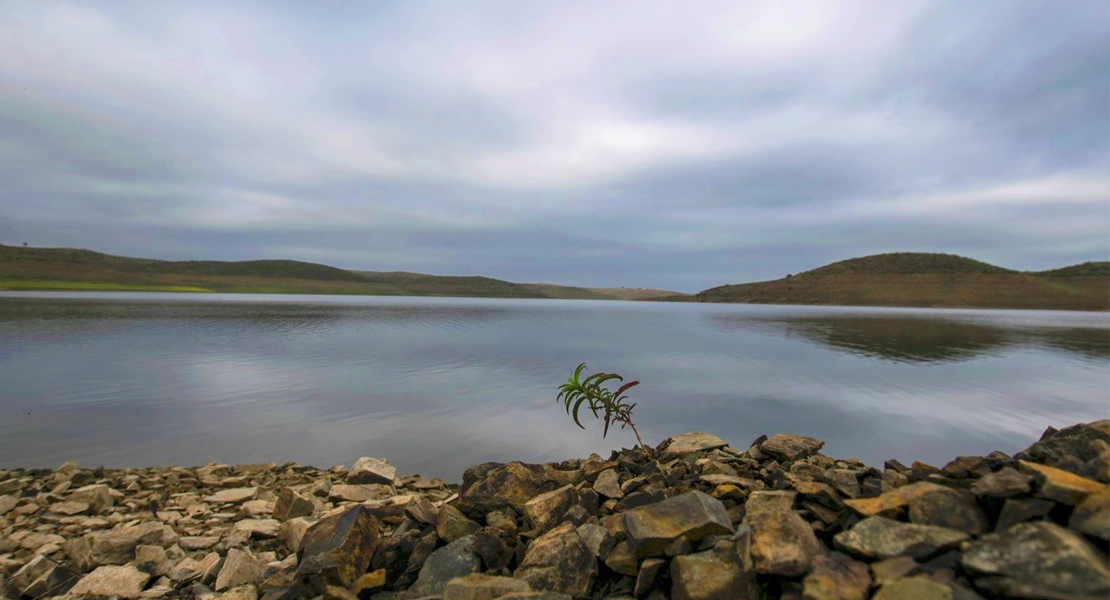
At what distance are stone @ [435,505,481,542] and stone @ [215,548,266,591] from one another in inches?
66.1

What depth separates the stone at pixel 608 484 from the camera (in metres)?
4.61

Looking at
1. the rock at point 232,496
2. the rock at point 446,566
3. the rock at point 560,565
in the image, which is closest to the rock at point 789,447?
the rock at point 560,565

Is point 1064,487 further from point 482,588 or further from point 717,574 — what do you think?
point 482,588

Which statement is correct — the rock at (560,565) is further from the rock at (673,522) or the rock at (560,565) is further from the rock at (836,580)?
the rock at (836,580)

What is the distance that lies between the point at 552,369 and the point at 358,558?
15.4m

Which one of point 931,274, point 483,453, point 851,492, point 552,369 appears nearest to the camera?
point 851,492

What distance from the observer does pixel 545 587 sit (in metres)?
3.54

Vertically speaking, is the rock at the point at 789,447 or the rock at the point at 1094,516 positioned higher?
the rock at the point at 1094,516

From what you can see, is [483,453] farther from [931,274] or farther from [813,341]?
[931,274]

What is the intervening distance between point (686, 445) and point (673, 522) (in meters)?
2.70

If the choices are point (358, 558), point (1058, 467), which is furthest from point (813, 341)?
point (358, 558)

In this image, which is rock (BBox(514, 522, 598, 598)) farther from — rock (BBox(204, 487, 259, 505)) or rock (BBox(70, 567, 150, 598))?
rock (BBox(204, 487, 259, 505))

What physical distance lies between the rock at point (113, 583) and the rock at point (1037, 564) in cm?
615

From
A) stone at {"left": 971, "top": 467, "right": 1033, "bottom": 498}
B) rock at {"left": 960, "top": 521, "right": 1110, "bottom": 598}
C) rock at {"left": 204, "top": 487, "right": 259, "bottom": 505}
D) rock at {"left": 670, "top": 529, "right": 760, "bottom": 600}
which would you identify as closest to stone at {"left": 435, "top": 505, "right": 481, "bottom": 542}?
rock at {"left": 670, "top": 529, "right": 760, "bottom": 600}
